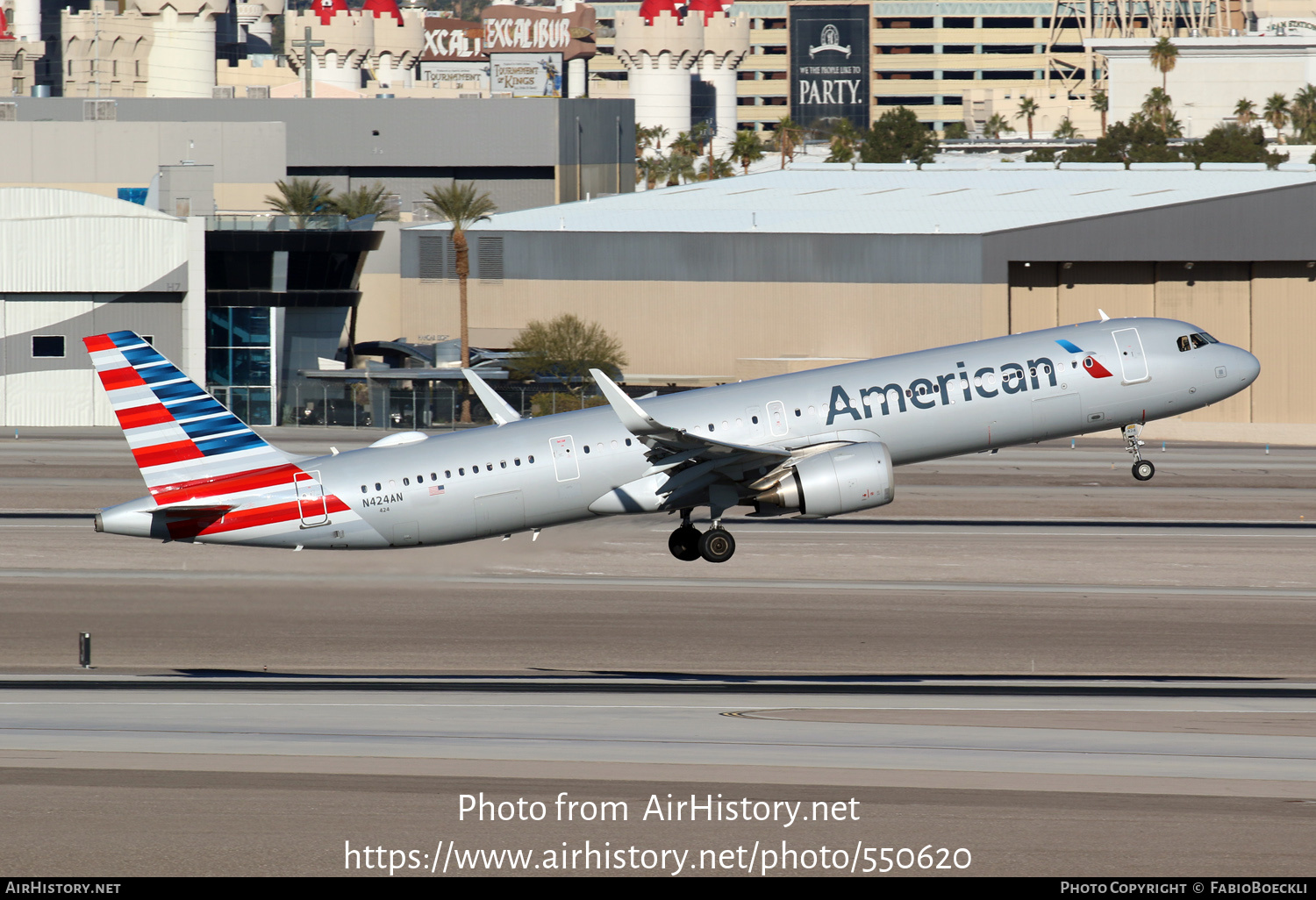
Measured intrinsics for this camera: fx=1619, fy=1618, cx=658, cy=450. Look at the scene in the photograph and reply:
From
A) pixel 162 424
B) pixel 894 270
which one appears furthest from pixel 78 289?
pixel 162 424

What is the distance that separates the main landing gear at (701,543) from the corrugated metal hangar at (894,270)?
58509 millimetres

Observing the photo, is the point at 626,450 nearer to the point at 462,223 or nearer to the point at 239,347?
the point at 239,347

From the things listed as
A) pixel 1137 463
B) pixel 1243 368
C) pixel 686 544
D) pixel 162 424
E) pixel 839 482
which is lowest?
pixel 686 544

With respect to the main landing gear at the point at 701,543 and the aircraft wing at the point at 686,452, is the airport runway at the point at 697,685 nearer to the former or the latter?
the main landing gear at the point at 701,543

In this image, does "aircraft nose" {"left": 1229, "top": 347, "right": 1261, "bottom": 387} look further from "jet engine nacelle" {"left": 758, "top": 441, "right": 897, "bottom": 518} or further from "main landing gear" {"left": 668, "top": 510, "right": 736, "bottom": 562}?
"main landing gear" {"left": 668, "top": 510, "right": 736, "bottom": 562}

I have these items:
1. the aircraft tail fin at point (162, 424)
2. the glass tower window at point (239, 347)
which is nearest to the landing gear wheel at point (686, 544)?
the aircraft tail fin at point (162, 424)

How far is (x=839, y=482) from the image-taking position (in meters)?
44.7

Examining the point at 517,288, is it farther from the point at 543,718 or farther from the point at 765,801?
the point at 765,801

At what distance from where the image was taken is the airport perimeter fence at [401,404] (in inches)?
3888

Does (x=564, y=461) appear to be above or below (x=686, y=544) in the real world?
above

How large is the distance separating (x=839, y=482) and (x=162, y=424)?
19101 mm

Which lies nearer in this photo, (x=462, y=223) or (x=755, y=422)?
(x=755, y=422)

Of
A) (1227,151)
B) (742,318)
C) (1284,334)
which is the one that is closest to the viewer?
(1284,334)

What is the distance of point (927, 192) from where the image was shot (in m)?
129
